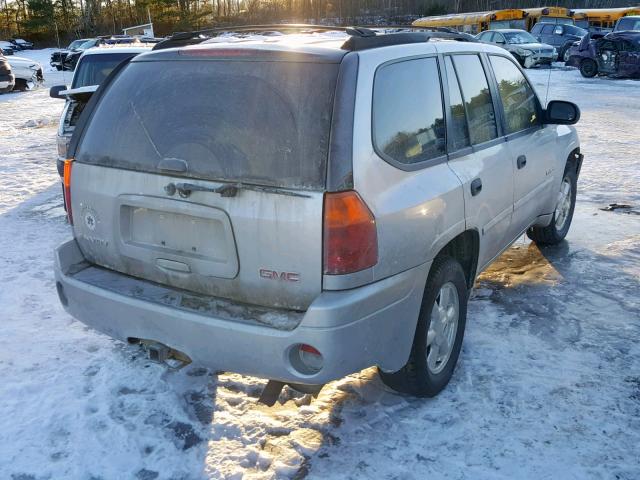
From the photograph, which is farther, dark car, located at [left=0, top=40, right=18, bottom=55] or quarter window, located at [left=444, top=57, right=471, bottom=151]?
dark car, located at [left=0, top=40, right=18, bottom=55]

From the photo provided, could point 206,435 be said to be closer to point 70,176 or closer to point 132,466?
point 132,466

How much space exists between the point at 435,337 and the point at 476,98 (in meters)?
1.49

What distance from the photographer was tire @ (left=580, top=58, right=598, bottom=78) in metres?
22.3

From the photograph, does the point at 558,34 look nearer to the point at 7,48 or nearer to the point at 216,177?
the point at 216,177

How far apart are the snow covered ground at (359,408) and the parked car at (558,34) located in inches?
1084

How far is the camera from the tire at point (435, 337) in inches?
122

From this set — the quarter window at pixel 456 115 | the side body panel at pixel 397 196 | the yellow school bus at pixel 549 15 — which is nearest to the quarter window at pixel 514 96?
the quarter window at pixel 456 115

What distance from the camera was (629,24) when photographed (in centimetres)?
2408

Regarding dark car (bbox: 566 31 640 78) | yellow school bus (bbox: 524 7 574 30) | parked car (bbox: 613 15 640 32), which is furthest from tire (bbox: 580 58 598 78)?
yellow school bus (bbox: 524 7 574 30)

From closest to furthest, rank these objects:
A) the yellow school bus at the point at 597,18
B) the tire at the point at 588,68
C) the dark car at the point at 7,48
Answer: the tire at the point at 588,68
the yellow school bus at the point at 597,18
the dark car at the point at 7,48

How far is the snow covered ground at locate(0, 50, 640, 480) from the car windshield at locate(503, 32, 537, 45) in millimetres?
22913

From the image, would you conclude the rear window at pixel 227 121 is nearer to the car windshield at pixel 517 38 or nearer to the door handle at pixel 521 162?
the door handle at pixel 521 162

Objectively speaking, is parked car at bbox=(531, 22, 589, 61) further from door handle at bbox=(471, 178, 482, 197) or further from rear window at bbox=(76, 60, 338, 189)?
rear window at bbox=(76, 60, 338, 189)

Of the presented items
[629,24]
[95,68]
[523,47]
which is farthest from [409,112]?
[629,24]
